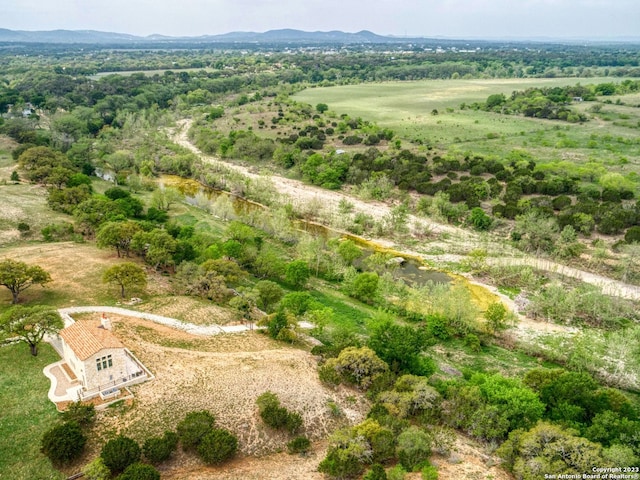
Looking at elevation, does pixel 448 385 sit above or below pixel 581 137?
below

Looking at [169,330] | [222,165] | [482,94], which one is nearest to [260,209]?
[222,165]

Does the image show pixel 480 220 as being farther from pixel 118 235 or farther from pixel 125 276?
pixel 125 276

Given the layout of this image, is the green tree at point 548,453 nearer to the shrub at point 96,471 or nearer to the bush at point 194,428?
the bush at point 194,428

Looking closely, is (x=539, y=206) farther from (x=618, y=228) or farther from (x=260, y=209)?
(x=260, y=209)

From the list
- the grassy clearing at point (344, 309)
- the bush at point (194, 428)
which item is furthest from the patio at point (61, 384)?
the grassy clearing at point (344, 309)

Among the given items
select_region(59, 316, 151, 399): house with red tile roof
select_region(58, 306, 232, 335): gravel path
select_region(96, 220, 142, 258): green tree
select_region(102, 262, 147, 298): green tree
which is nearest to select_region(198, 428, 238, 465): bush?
select_region(59, 316, 151, 399): house with red tile roof

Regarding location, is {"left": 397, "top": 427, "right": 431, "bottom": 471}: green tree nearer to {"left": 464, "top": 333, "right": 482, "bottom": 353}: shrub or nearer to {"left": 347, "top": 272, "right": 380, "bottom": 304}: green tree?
{"left": 464, "top": 333, "right": 482, "bottom": 353}: shrub
